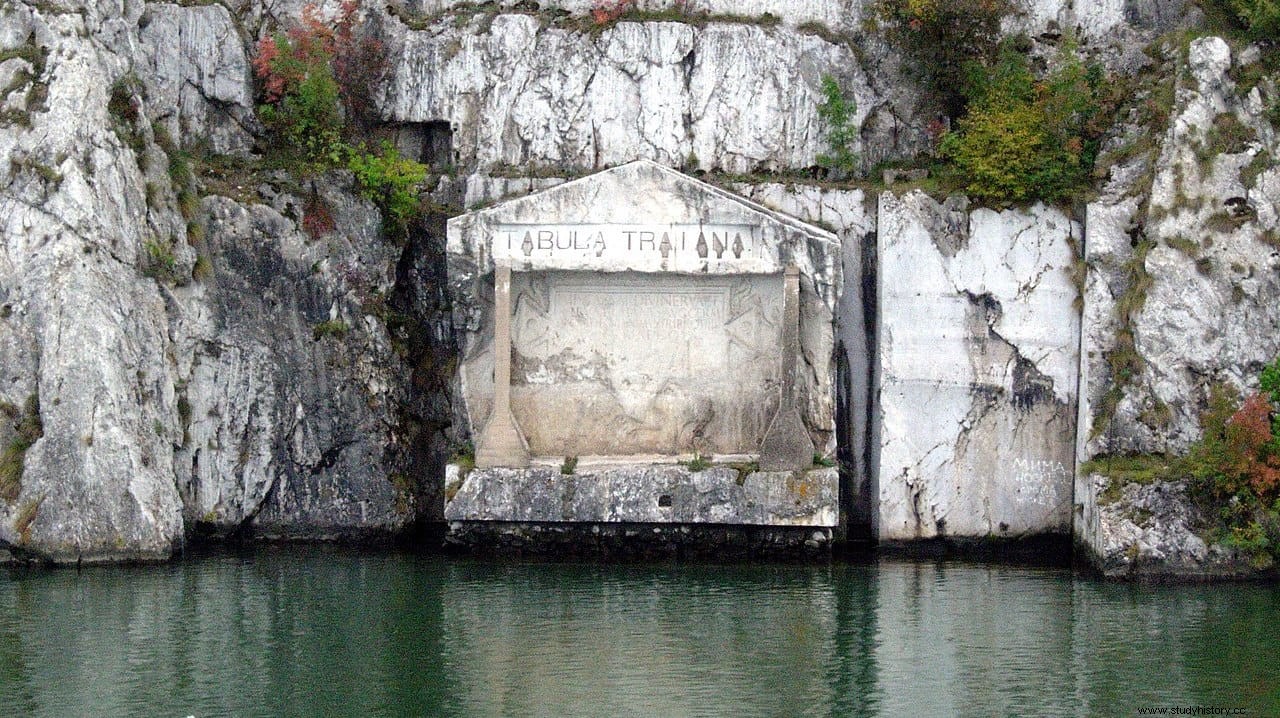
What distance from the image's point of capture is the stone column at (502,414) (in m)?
34.1

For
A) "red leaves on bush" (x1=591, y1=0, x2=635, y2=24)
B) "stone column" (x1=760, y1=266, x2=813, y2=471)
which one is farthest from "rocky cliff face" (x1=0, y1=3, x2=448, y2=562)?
"stone column" (x1=760, y1=266, x2=813, y2=471)

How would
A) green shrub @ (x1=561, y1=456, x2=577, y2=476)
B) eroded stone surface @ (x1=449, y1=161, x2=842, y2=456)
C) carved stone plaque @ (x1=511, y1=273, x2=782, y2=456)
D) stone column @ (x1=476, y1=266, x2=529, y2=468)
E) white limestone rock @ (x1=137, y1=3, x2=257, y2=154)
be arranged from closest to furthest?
green shrub @ (x1=561, y1=456, x2=577, y2=476)
stone column @ (x1=476, y1=266, x2=529, y2=468)
eroded stone surface @ (x1=449, y1=161, x2=842, y2=456)
carved stone plaque @ (x1=511, y1=273, x2=782, y2=456)
white limestone rock @ (x1=137, y1=3, x2=257, y2=154)

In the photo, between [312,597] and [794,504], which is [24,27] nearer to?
[312,597]

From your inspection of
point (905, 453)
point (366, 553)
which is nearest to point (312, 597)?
point (366, 553)

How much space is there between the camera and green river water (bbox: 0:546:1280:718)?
2278 cm

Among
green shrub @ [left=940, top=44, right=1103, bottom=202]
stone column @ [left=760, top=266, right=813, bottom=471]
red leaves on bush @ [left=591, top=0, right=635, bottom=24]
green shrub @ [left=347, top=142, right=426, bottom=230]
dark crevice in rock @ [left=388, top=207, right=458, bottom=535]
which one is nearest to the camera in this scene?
stone column @ [left=760, top=266, right=813, bottom=471]

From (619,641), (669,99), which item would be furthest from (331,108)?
(619,641)

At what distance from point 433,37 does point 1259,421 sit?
59.3ft

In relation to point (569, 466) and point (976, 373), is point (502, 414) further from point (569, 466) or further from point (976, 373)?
point (976, 373)

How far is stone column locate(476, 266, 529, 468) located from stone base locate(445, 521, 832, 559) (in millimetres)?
1176

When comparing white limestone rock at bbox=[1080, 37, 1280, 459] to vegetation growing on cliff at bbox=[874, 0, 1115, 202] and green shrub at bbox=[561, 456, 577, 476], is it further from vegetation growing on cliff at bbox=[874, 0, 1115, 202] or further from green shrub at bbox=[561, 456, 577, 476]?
green shrub at bbox=[561, 456, 577, 476]

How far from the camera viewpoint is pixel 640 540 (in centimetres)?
3394

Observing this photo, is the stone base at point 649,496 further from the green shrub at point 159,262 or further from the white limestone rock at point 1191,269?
the green shrub at point 159,262

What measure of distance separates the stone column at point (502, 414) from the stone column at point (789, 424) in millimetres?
4444
